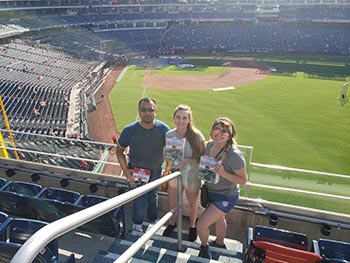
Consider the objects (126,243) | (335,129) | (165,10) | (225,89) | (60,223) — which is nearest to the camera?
(60,223)

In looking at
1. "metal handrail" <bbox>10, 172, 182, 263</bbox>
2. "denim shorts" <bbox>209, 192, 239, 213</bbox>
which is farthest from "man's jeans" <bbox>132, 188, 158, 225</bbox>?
"metal handrail" <bbox>10, 172, 182, 263</bbox>

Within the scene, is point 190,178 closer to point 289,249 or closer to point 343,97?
point 289,249

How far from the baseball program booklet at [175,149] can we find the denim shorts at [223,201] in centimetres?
70

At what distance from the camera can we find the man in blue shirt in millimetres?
4594

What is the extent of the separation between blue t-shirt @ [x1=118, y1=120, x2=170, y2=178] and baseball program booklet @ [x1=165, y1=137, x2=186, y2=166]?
1.07 ft

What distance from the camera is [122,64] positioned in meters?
46.4

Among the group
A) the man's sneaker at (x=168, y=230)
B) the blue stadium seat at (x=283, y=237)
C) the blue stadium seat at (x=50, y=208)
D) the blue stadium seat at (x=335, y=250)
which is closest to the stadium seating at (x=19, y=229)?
the blue stadium seat at (x=50, y=208)

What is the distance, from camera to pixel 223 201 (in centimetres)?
434

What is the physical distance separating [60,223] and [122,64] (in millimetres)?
46564

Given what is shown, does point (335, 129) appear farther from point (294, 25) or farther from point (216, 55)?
point (294, 25)

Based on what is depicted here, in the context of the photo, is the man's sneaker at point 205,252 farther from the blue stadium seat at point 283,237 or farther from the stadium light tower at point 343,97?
the stadium light tower at point 343,97

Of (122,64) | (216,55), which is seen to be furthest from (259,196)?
(216,55)

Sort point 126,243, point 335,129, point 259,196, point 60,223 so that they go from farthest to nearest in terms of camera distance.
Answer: point 335,129 < point 259,196 < point 126,243 < point 60,223

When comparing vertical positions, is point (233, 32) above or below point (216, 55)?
above
